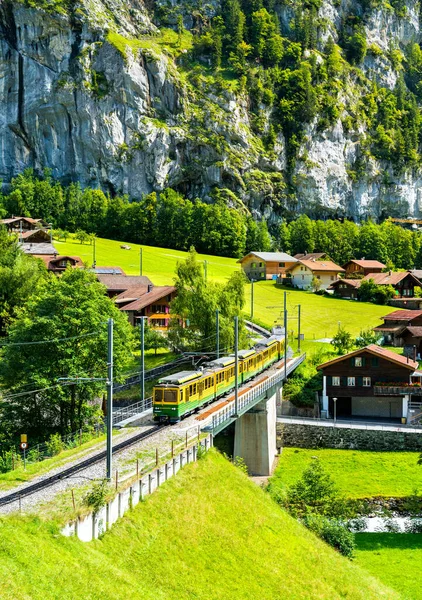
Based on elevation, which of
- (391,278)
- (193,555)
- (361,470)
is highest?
(391,278)

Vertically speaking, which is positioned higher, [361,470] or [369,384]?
[369,384]

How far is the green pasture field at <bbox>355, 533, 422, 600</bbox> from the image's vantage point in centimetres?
2649

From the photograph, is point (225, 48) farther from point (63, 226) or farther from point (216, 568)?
point (216, 568)

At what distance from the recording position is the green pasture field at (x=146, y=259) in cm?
9669

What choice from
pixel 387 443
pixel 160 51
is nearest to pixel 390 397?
pixel 387 443

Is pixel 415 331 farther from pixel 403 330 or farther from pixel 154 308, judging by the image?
pixel 154 308

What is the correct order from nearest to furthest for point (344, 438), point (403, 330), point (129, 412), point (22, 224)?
point (129, 412) < point (344, 438) < point (403, 330) < point (22, 224)

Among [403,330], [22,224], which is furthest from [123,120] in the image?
[403,330]

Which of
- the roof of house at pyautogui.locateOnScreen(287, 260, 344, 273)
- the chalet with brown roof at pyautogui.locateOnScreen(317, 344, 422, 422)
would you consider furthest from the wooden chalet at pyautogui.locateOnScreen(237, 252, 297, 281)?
the chalet with brown roof at pyautogui.locateOnScreen(317, 344, 422, 422)

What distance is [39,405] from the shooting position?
34938 mm

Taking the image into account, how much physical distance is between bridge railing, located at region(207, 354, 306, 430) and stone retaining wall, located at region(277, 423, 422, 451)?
13.6ft

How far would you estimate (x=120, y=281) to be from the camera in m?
76.4

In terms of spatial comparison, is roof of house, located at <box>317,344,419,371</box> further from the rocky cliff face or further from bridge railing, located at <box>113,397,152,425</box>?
the rocky cliff face

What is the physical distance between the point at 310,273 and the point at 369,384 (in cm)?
5068
